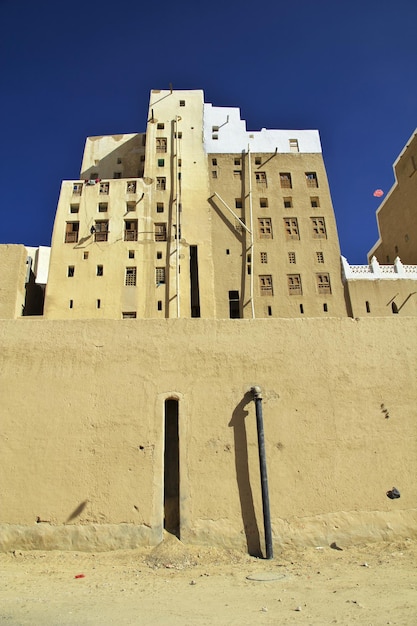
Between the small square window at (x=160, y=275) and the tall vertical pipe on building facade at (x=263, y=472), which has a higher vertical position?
the small square window at (x=160, y=275)

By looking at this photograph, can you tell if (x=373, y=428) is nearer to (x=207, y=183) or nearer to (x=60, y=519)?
(x=60, y=519)

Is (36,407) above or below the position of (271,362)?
below

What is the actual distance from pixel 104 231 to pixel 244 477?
2555cm

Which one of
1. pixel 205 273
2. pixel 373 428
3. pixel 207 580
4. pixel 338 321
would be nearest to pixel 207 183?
pixel 205 273

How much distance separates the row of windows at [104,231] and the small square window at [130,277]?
2.49 m

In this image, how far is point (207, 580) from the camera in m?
8.90

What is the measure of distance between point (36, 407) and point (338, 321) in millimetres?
8286

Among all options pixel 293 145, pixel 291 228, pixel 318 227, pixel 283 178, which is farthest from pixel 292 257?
pixel 293 145

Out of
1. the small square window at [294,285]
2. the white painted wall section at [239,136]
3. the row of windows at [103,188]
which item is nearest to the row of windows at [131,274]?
the row of windows at [103,188]

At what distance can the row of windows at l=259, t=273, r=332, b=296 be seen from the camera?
33031 millimetres

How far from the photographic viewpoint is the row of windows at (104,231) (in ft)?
107

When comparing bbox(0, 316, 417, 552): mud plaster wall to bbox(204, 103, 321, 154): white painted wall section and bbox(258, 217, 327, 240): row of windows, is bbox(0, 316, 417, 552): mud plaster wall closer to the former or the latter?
bbox(258, 217, 327, 240): row of windows

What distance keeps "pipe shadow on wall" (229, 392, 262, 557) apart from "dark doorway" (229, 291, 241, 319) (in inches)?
834

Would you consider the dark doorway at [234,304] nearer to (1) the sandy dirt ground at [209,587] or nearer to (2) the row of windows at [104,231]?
(2) the row of windows at [104,231]
